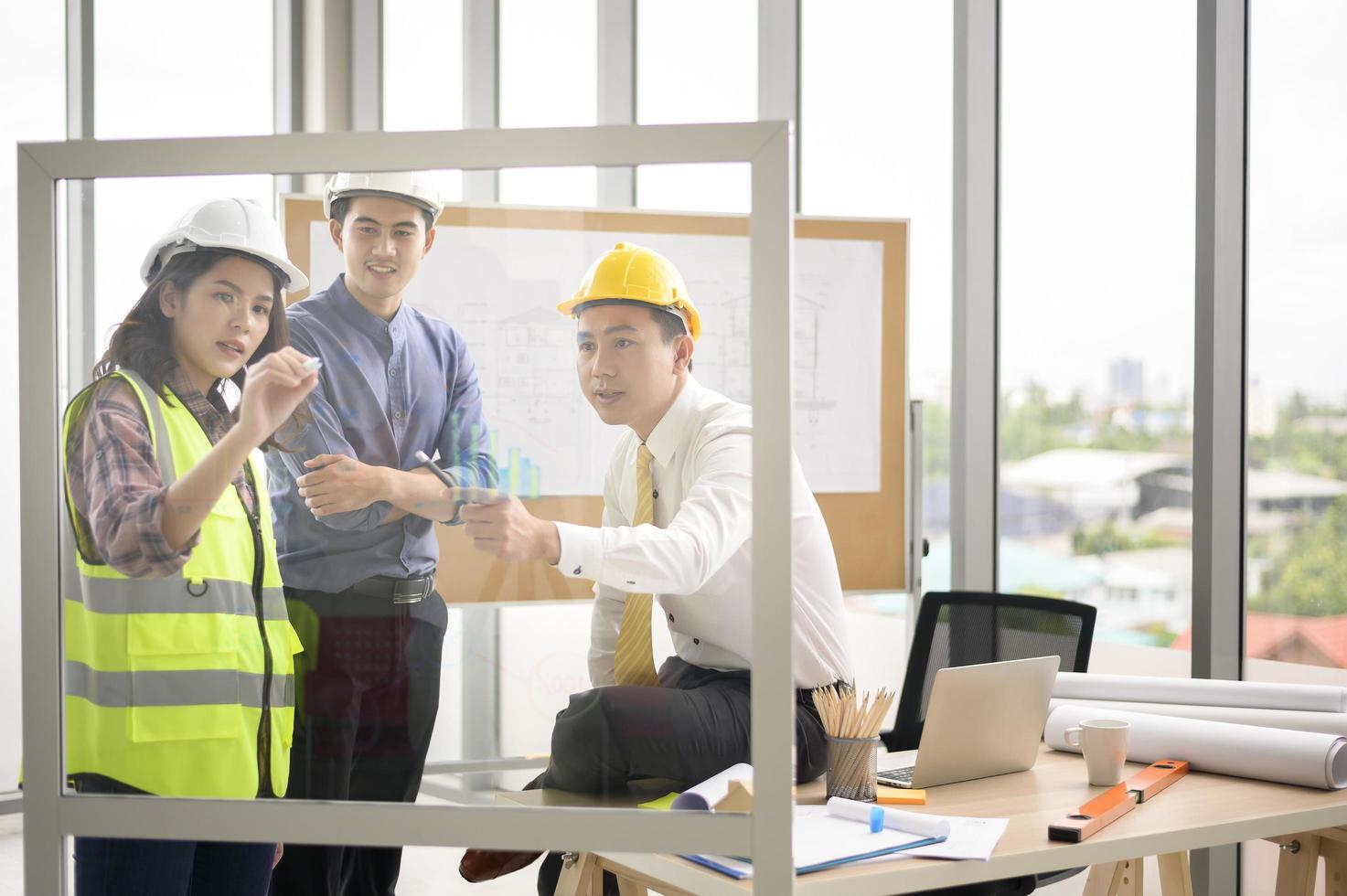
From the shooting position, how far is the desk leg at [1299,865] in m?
2.02

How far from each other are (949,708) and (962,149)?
223 centimetres

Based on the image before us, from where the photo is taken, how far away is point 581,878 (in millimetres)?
1667

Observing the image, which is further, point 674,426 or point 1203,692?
point 1203,692

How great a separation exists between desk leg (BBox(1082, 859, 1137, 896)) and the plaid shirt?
59.9 inches

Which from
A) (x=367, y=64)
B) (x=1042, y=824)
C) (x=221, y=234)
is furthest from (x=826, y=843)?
(x=367, y=64)

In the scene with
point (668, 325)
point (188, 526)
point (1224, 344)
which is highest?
point (1224, 344)

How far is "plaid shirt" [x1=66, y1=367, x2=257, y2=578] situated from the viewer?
116 cm

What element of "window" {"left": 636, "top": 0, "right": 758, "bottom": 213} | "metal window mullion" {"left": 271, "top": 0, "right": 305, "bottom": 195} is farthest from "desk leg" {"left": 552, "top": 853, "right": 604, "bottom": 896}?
"metal window mullion" {"left": 271, "top": 0, "right": 305, "bottom": 195}

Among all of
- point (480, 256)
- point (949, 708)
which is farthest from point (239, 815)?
point (949, 708)

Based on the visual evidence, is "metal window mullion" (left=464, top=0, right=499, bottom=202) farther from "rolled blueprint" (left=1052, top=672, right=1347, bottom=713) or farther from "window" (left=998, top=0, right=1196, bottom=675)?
"rolled blueprint" (left=1052, top=672, right=1347, bottom=713)

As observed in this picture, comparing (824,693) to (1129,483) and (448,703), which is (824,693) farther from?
(1129,483)

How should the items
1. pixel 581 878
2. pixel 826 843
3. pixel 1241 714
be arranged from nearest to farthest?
pixel 826 843 → pixel 581 878 → pixel 1241 714

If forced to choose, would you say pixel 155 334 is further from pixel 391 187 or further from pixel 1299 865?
pixel 1299 865

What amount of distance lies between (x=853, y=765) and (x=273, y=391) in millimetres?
973
